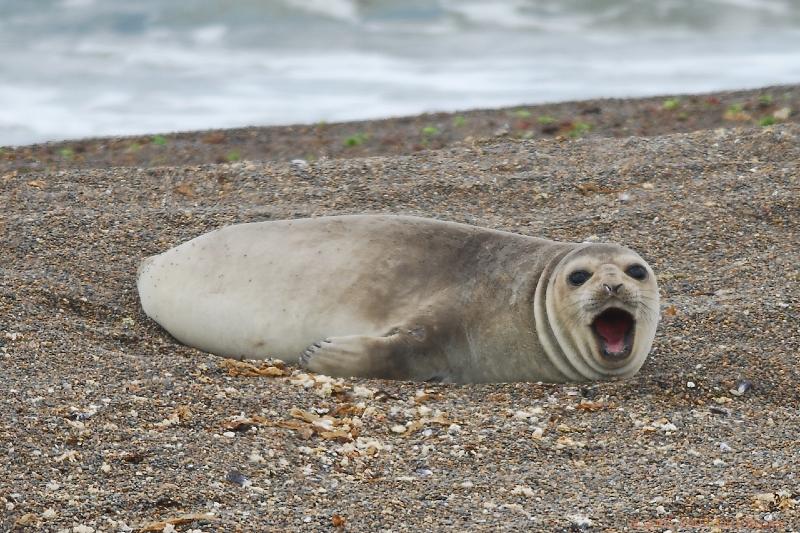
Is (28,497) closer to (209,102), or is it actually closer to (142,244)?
(142,244)

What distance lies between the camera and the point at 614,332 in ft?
16.6

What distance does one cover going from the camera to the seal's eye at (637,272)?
493 cm

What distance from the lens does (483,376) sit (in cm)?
519

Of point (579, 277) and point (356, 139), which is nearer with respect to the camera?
point (579, 277)

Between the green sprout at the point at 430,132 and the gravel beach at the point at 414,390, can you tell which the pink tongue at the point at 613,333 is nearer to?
the gravel beach at the point at 414,390

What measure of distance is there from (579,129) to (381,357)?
5.08 metres

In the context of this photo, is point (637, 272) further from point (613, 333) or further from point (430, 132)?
point (430, 132)

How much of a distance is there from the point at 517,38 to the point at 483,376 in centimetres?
1368

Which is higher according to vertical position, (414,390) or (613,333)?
(613,333)

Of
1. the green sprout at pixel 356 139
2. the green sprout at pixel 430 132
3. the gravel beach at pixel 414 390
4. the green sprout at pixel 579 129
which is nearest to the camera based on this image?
the gravel beach at pixel 414 390

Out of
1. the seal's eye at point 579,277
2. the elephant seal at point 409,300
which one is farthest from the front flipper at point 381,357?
the seal's eye at point 579,277

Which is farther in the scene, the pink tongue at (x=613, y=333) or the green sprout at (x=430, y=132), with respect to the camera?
the green sprout at (x=430, y=132)

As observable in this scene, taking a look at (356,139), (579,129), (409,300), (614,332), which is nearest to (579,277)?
(614,332)

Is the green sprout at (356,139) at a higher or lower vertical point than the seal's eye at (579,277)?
higher
